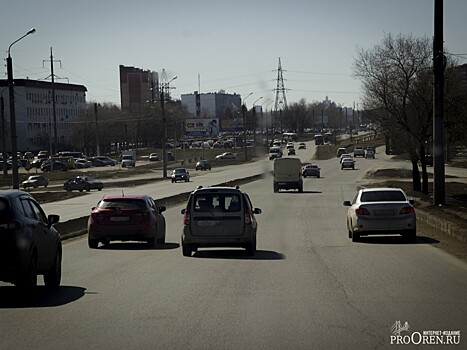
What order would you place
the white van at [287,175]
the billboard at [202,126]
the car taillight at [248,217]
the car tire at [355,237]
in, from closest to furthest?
the car taillight at [248,217], the car tire at [355,237], the white van at [287,175], the billboard at [202,126]

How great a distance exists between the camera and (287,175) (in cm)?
6391

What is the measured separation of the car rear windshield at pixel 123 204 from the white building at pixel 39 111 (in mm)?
117010

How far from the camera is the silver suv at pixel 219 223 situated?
68.0 feet

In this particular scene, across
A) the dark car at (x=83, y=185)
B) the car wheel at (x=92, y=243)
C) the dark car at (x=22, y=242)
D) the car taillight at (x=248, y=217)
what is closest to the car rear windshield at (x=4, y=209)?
the dark car at (x=22, y=242)

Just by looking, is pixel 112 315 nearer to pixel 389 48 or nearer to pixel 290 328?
pixel 290 328

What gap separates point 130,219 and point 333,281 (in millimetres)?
9773

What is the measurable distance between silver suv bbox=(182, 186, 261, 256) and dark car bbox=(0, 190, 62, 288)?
20.6 ft

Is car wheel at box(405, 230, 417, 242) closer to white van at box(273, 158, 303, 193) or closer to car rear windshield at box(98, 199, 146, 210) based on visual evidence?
car rear windshield at box(98, 199, 146, 210)

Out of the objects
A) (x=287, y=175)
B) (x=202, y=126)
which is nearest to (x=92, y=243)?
(x=287, y=175)

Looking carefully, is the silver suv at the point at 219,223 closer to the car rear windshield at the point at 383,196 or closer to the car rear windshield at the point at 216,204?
the car rear windshield at the point at 216,204

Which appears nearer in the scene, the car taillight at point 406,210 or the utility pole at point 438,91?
the car taillight at point 406,210

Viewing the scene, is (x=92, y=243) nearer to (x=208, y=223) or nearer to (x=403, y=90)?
(x=208, y=223)

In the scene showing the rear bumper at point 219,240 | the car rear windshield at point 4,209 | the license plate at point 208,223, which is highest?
the car rear windshield at point 4,209

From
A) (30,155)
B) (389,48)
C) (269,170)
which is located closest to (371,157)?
(269,170)
